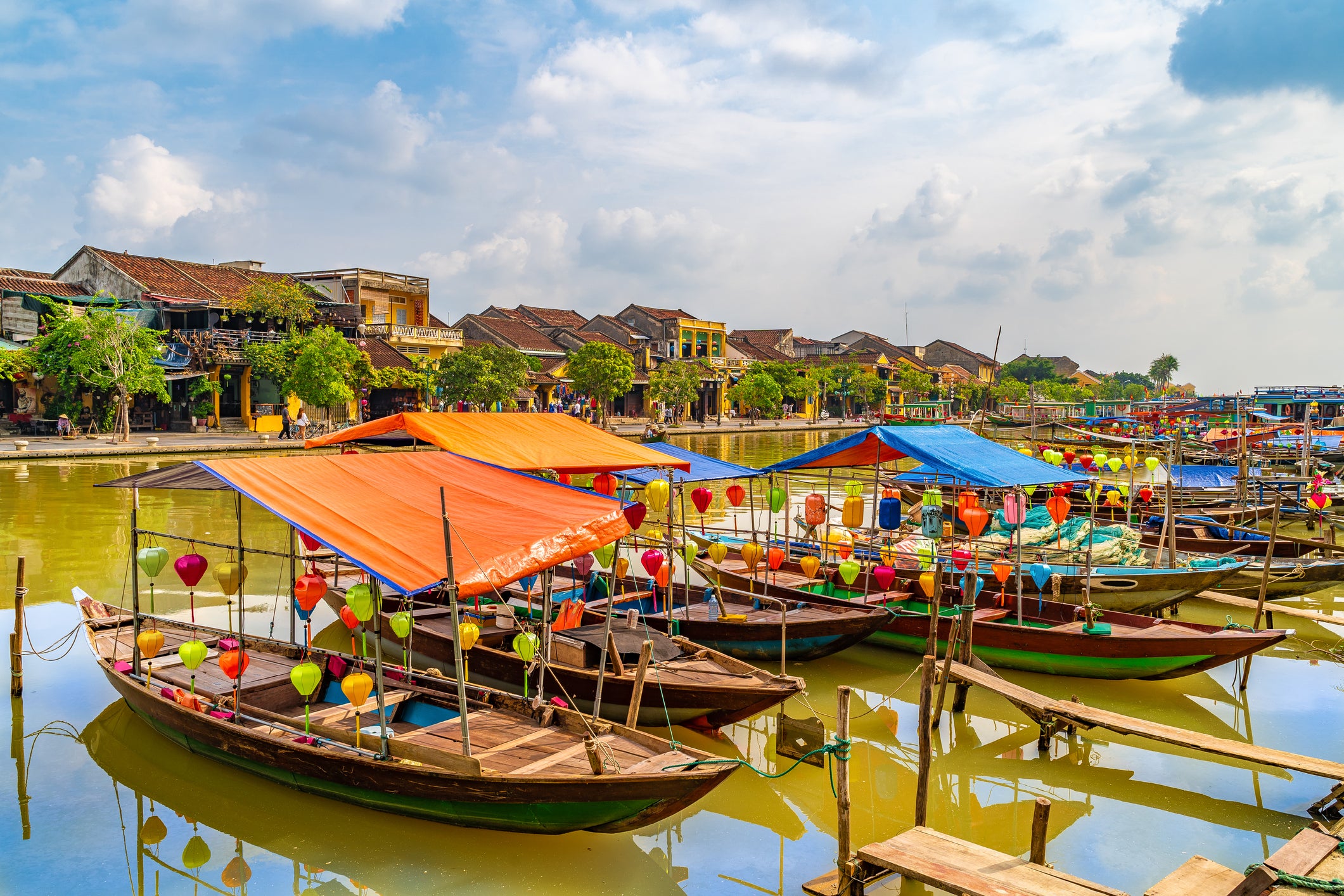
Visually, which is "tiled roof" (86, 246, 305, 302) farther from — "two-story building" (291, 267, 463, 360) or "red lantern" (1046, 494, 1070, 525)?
"red lantern" (1046, 494, 1070, 525)

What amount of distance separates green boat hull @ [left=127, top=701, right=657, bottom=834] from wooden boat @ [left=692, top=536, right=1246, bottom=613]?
578cm

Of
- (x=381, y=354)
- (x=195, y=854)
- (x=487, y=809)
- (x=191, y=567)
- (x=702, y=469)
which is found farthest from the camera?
(x=381, y=354)

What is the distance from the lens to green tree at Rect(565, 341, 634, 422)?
44.7 m

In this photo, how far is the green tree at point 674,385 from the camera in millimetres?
50281

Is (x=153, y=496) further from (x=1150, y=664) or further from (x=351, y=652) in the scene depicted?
(x=1150, y=664)

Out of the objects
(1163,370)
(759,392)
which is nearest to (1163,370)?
(1163,370)

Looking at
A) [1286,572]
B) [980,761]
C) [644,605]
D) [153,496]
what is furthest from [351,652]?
[153,496]

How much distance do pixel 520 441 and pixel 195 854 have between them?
639 centimetres

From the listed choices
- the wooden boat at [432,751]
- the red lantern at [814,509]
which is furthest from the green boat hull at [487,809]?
the red lantern at [814,509]

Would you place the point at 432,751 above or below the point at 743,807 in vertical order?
above

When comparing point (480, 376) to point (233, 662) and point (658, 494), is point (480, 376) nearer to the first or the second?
point (658, 494)

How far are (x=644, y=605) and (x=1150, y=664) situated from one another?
565cm

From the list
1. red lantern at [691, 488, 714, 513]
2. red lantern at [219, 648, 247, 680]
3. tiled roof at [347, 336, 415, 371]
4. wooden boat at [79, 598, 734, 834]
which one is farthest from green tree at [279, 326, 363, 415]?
red lantern at [219, 648, 247, 680]

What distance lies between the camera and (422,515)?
7.41m
